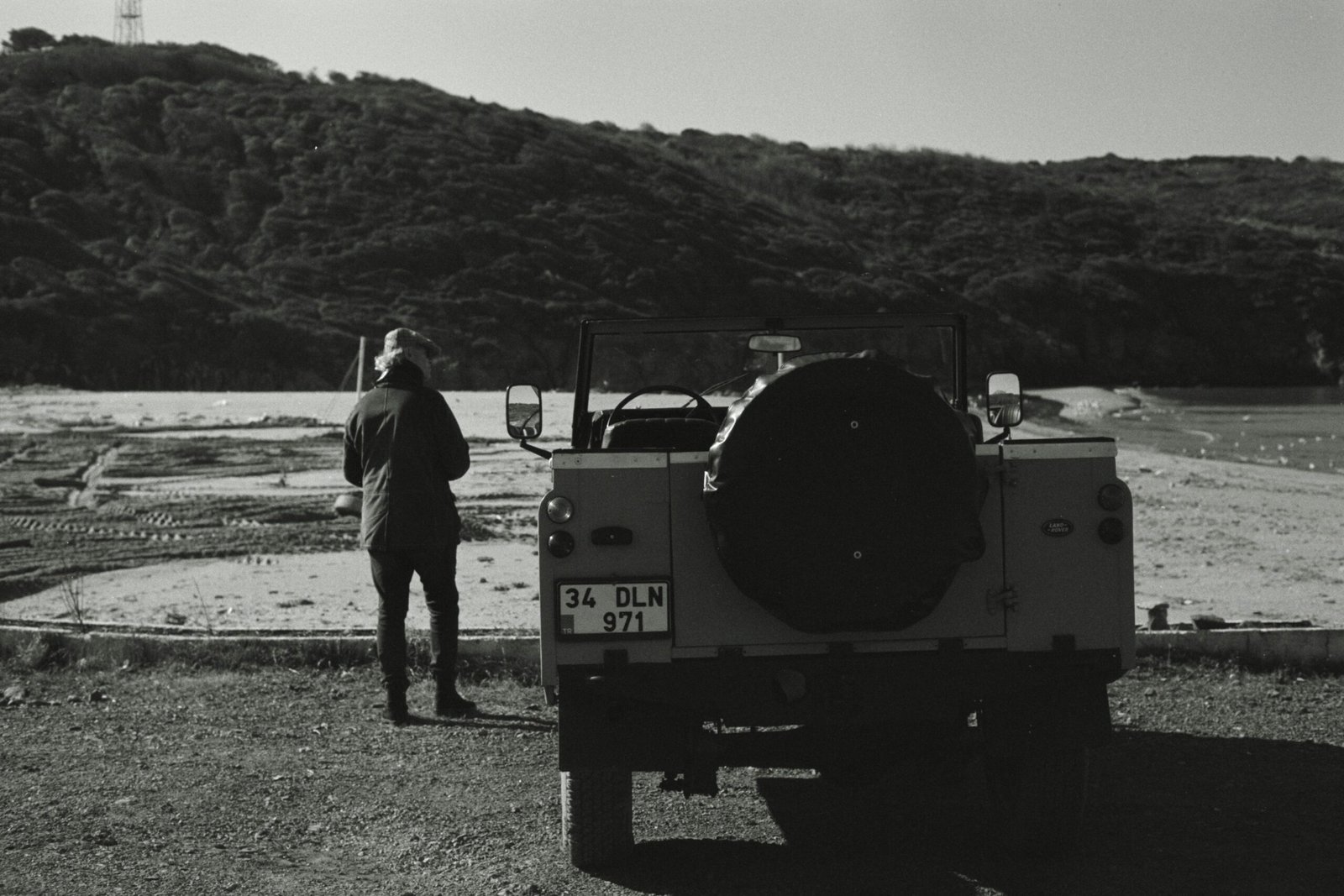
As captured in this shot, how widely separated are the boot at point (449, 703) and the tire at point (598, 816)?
81.6 inches

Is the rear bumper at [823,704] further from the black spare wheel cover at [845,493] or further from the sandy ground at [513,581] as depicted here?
the sandy ground at [513,581]

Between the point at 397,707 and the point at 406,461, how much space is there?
3.52 ft

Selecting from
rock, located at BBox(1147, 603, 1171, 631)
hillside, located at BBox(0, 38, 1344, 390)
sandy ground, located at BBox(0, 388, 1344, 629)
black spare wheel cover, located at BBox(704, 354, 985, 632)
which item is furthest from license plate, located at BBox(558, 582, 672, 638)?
hillside, located at BBox(0, 38, 1344, 390)

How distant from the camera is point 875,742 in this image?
404 cm

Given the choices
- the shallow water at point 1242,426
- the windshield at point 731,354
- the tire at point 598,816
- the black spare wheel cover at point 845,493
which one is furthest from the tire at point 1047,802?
the shallow water at point 1242,426

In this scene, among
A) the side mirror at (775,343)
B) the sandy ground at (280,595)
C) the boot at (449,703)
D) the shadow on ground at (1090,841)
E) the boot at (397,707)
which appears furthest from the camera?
the sandy ground at (280,595)

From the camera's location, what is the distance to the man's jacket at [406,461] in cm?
599

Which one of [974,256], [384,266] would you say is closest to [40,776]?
[384,266]

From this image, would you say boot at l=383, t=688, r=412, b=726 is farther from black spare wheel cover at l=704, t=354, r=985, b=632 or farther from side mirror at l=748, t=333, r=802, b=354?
black spare wheel cover at l=704, t=354, r=985, b=632

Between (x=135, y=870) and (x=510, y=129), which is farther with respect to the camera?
(x=510, y=129)

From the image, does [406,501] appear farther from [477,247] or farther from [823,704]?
[477,247]

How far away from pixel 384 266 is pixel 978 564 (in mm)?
54605

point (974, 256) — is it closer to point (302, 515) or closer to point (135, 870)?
point (302, 515)

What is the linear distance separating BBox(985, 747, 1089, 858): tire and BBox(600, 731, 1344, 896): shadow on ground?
0.18ft
